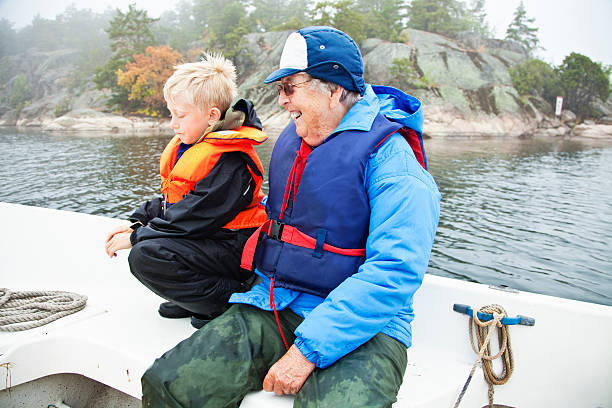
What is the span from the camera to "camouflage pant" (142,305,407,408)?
1.23m

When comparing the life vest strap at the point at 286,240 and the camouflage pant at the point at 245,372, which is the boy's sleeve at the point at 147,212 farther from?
the camouflage pant at the point at 245,372

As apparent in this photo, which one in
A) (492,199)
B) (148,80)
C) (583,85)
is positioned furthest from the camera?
(148,80)

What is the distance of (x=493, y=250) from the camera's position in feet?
21.4

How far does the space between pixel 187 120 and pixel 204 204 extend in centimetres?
44

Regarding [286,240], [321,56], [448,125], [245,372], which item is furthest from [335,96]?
[448,125]

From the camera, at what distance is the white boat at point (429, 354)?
67.7 inches

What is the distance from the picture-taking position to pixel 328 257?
58.2 inches

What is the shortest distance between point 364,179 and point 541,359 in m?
1.15

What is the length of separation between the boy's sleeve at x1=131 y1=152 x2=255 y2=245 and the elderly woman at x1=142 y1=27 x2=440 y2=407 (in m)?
0.19

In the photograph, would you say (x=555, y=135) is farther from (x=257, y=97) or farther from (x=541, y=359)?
(x=541, y=359)

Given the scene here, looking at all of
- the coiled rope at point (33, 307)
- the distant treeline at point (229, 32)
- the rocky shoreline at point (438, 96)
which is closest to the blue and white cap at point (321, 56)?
the coiled rope at point (33, 307)

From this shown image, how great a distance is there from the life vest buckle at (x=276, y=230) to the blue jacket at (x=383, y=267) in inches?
14.5

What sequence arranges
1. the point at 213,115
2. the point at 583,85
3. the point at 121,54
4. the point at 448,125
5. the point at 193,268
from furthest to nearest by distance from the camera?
1. the point at 121,54
2. the point at 583,85
3. the point at 448,125
4. the point at 213,115
5. the point at 193,268

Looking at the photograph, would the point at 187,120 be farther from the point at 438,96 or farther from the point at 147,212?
the point at 438,96
